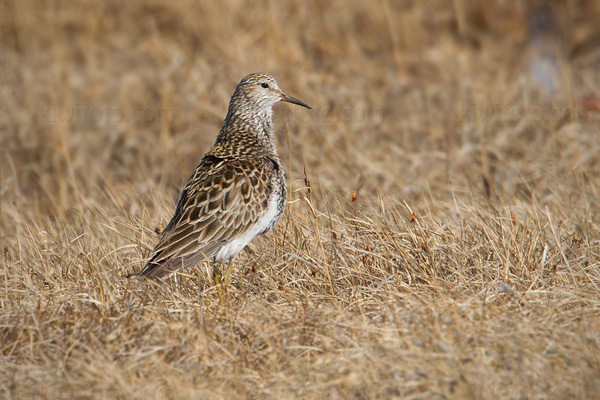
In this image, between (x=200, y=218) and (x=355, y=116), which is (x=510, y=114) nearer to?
(x=355, y=116)

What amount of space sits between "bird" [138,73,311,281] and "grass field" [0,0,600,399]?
0.21 metres

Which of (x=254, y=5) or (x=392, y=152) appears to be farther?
(x=254, y=5)

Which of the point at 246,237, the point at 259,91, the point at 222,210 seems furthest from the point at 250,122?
the point at 246,237

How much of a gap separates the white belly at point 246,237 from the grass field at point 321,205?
0.64ft

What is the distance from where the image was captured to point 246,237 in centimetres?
533

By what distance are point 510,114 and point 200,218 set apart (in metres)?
5.52

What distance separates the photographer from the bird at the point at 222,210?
5.15 meters

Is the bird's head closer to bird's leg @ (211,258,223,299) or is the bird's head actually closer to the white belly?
the white belly

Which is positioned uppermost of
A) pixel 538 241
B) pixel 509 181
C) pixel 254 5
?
pixel 254 5

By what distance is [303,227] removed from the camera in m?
5.80

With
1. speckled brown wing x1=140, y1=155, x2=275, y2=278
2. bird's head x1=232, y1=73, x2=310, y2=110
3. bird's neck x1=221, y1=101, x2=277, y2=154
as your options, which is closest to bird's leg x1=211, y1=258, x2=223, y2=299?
speckled brown wing x1=140, y1=155, x2=275, y2=278

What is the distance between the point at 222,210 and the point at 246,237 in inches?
9.6

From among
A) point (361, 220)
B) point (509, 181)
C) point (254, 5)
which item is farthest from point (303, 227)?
point (254, 5)

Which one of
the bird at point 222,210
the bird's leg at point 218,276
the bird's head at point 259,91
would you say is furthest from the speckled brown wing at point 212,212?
the bird's head at point 259,91
